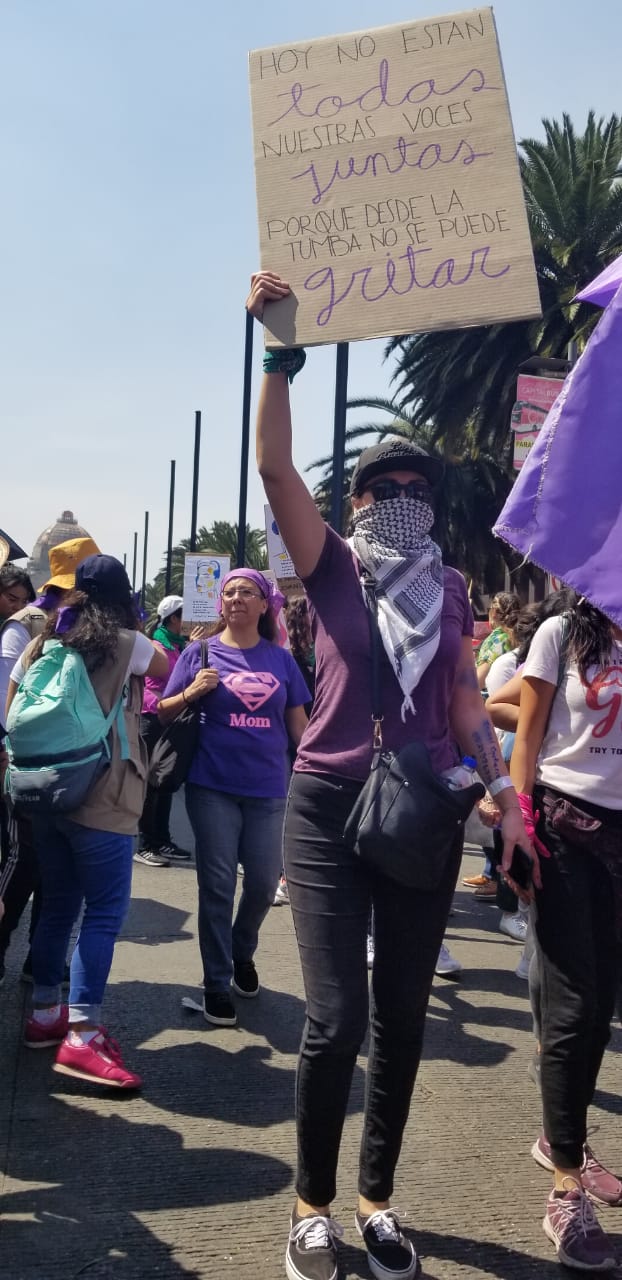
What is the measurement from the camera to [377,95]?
315 cm

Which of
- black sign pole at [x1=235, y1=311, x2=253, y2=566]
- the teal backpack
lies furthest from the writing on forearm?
black sign pole at [x1=235, y1=311, x2=253, y2=566]

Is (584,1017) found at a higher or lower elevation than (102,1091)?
higher

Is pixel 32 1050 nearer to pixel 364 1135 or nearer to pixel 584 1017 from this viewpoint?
pixel 364 1135

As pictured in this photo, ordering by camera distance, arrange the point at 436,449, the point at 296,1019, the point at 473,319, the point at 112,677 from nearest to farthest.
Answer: the point at 473,319 → the point at 112,677 → the point at 296,1019 → the point at 436,449

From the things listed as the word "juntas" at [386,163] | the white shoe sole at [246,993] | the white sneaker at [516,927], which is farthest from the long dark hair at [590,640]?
the white sneaker at [516,927]

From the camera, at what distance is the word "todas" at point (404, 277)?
301 cm

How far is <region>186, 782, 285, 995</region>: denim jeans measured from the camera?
5.01m

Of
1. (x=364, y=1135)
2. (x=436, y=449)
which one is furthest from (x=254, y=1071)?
(x=436, y=449)

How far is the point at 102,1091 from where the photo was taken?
13.7ft

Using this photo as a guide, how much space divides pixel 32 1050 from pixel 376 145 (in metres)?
3.46

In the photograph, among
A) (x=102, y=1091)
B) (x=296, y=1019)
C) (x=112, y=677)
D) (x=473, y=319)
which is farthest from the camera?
(x=296, y=1019)

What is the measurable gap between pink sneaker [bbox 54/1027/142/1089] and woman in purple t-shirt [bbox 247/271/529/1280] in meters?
1.29

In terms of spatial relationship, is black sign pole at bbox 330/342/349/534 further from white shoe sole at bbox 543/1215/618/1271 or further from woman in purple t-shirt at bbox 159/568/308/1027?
white shoe sole at bbox 543/1215/618/1271

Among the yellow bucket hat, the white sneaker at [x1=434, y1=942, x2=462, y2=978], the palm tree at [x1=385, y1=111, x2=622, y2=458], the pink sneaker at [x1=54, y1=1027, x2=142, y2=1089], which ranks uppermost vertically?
the palm tree at [x1=385, y1=111, x2=622, y2=458]
